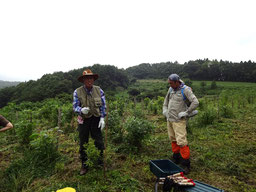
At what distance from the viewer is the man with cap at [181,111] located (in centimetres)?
355

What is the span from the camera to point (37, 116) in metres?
11.0

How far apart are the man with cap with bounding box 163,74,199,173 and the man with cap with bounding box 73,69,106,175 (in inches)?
67.5

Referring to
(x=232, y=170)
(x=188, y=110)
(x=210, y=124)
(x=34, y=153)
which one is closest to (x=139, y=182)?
(x=188, y=110)

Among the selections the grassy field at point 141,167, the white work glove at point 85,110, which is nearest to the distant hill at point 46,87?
the grassy field at point 141,167

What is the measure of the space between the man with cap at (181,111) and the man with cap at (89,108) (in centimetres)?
171

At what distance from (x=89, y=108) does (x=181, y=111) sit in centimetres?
218

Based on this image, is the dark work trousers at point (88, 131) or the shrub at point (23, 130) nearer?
the dark work trousers at point (88, 131)

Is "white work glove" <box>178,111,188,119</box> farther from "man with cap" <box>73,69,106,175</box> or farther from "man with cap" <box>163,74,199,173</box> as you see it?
"man with cap" <box>73,69,106,175</box>

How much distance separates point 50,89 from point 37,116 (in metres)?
39.3

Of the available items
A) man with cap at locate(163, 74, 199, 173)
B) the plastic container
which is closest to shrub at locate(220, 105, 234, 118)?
man with cap at locate(163, 74, 199, 173)

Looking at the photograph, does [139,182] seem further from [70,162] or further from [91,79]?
[91,79]

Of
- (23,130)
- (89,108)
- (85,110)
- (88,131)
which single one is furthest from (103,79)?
(85,110)

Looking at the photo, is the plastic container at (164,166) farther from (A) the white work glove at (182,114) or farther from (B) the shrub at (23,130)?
(B) the shrub at (23,130)

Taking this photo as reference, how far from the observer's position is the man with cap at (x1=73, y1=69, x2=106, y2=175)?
11.1ft
